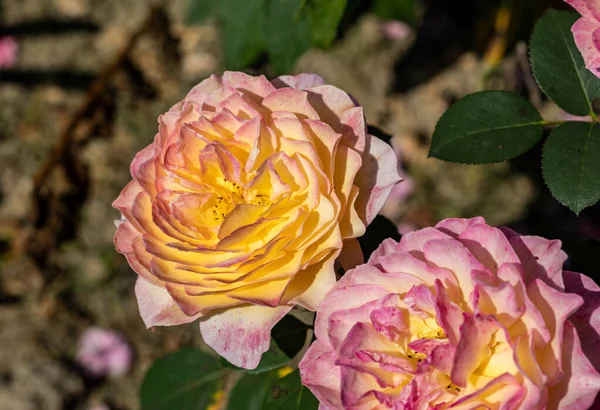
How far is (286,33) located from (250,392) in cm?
78

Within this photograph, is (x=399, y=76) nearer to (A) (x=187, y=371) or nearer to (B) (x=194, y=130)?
(A) (x=187, y=371)

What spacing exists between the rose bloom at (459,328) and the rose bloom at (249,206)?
0.07 meters

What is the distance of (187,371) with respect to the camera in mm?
1440

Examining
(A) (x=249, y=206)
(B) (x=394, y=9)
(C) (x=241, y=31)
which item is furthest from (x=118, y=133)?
(A) (x=249, y=206)

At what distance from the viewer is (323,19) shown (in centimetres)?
140

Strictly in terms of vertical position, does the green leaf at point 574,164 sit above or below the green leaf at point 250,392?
above

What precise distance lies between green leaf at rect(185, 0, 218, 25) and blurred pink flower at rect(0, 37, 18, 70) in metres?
1.15

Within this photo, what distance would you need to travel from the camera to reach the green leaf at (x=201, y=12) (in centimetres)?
194

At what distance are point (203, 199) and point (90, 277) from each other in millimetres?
1636

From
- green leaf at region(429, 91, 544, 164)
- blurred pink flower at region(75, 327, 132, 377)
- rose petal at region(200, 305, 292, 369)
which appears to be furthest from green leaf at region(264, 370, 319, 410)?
blurred pink flower at region(75, 327, 132, 377)

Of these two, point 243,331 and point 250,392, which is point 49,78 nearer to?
point 250,392

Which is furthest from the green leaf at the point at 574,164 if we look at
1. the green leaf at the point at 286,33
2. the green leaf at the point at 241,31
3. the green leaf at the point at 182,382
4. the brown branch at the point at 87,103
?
the brown branch at the point at 87,103

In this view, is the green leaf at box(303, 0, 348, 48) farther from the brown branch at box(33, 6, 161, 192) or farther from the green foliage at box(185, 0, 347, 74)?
the brown branch at box(33, 6, 161, 192)

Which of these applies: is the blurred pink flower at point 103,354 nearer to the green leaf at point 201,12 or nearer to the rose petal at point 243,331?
the green leaf at point 201,12
